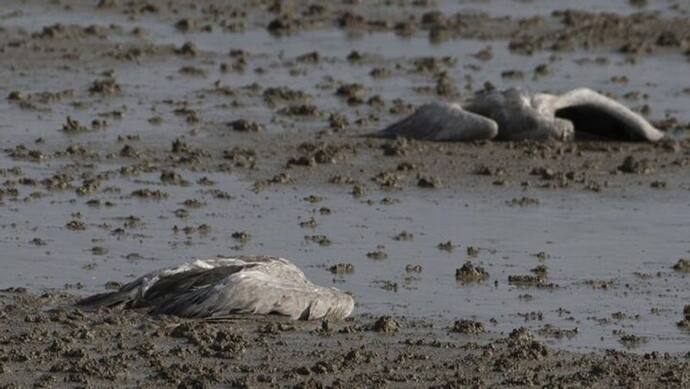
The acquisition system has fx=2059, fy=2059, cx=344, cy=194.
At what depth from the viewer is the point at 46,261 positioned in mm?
13320

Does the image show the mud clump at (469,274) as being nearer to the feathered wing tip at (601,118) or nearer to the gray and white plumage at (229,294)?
the gray and white plumage at (229,294)

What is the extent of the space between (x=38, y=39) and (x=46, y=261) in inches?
408

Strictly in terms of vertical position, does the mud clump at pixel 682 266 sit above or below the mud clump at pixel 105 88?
below

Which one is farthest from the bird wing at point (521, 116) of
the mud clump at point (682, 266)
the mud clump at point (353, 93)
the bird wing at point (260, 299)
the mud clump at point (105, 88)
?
the bird wing at point (260, 299)

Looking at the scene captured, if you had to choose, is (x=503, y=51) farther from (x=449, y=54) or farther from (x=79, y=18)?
(x=79, y=18)

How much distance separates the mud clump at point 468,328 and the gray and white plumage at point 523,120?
686cm

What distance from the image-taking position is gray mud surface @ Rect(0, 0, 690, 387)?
11133 mm

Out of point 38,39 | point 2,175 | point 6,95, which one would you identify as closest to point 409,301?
point 2,175

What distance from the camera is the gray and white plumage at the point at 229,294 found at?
1158cm

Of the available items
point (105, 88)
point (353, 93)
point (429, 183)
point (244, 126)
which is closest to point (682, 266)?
point (429, 183)

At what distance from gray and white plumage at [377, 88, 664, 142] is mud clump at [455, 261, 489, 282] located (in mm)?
5307

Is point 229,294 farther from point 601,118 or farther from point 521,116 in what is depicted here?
point 601,118

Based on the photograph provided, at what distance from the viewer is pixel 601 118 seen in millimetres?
19156

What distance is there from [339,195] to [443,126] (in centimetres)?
274
